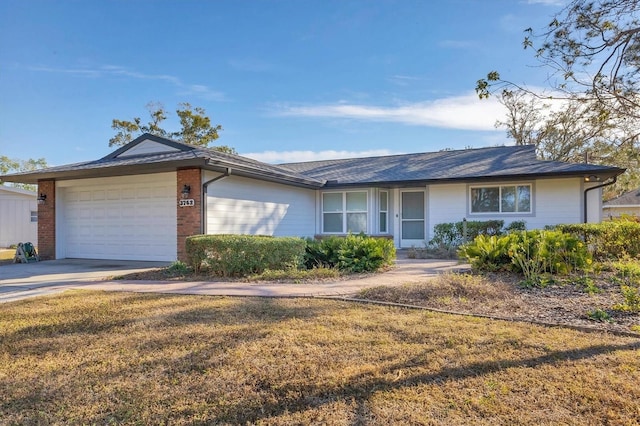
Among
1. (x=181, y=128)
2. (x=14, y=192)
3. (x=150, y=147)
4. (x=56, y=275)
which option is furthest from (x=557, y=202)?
(x=181, y=128)

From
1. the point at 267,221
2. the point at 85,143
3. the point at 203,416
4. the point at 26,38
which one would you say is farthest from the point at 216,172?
the point at 85,143

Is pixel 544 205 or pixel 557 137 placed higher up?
pixel 557 137

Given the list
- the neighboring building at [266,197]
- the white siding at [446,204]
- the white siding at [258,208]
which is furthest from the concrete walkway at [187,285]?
the white siding at [446,204]

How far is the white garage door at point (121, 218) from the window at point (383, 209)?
25.6 feet

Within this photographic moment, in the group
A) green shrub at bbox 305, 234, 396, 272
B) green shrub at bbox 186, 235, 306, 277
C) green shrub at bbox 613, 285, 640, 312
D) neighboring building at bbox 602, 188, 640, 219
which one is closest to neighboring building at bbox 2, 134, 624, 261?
green shrub at bbox 186, 235, 306, 277

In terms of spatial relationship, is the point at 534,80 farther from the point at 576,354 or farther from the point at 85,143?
the point at 85,143

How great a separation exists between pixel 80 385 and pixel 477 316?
415 centimetres

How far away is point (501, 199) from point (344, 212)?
5707mm

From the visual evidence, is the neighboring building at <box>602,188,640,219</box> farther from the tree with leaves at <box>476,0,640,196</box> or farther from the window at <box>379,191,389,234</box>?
the tree with leaves at <box>476,0,640,196</box>

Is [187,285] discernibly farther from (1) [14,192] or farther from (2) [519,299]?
(1) [14,192]

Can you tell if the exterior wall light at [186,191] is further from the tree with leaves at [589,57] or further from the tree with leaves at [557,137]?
the tree with leaves at [557,137]

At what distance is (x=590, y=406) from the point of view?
103 inches

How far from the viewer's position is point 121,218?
39.5 ft

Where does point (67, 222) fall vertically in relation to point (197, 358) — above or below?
above
